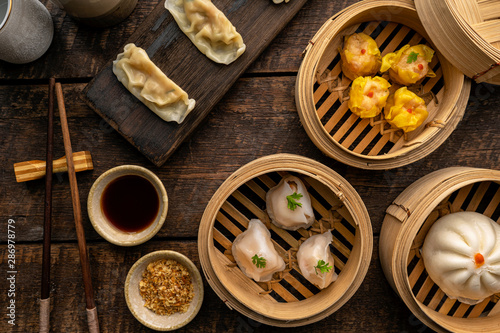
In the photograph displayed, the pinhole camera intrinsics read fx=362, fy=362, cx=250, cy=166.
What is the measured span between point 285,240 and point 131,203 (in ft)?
2.81

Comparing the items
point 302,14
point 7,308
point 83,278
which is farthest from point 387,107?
point 7,308

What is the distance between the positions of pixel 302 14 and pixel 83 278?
182cm

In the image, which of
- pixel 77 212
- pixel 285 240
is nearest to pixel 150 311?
pixel 77 212

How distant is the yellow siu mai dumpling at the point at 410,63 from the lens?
6.08 ft

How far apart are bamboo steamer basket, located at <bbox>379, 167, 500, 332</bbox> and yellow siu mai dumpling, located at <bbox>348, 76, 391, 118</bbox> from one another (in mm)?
470

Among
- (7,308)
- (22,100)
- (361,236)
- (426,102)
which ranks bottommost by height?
(7,308)

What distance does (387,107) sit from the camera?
6.43 ft

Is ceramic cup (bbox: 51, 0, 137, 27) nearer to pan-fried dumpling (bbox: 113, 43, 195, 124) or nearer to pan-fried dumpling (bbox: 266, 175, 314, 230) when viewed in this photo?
pan-fried dumpling (bbox: 113, 43, 195, 124)

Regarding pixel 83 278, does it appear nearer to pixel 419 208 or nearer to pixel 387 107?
pixel 419 208

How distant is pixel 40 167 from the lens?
1.92 meters

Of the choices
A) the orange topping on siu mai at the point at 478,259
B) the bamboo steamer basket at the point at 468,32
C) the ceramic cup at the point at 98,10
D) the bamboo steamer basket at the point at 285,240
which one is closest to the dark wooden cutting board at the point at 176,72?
the ceramic cup at the point at 98,10

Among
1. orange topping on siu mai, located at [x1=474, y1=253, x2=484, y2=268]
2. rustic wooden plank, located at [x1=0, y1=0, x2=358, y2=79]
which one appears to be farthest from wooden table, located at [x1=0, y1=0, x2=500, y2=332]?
orange topping on siu mai, located at [x1=474, y1=253, x2=484, y2=268]

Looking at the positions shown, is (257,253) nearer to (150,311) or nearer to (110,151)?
(150,311)

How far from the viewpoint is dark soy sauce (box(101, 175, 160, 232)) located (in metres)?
1.92
